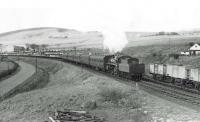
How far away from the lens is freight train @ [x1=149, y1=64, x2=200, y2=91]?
116 ft

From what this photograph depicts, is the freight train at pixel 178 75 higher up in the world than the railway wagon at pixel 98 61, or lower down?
lower down

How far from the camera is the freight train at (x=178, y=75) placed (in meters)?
35.5

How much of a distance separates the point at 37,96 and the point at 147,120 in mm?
17087

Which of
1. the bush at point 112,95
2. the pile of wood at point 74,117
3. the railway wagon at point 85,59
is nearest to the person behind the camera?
the pile of wood at point 74,117

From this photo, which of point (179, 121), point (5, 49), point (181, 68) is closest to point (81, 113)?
point (179, 121)

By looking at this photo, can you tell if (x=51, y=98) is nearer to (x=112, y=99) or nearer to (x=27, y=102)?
(x=27, y=102)

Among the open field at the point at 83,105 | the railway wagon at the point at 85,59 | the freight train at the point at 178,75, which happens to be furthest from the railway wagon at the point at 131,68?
the railway wagon at the point at 85,59

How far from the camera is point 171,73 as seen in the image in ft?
134

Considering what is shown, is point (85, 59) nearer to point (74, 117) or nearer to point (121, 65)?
point (121, 65)

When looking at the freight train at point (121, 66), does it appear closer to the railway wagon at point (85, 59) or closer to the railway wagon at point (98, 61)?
the railway wagon at point (98, 61)

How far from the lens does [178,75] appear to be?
39031 mm

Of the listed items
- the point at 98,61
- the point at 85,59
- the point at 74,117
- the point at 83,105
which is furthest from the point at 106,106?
the point at 85,59

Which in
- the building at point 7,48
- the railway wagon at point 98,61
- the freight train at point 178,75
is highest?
the building at point 7,48

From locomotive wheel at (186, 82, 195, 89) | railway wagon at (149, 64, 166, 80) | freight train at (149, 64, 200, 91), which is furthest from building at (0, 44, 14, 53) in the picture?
locomotive wheel at (186, 82, 195, 89)
